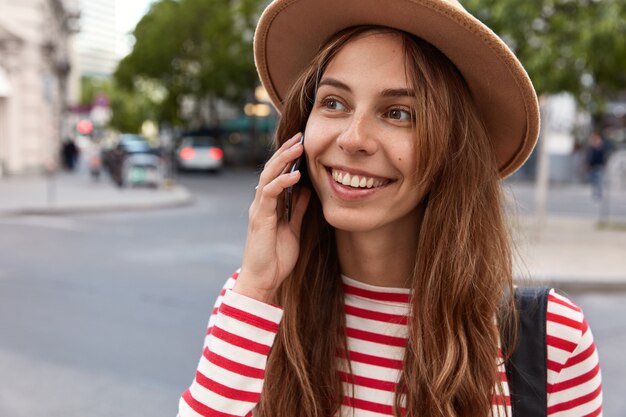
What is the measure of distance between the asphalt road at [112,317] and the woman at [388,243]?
5.90 feet

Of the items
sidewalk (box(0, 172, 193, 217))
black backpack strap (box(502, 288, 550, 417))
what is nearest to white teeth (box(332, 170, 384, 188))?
black backpack strap (box(502, 288, 550, 417))

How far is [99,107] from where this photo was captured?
29391mm

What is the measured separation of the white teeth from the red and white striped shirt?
0.30 meters

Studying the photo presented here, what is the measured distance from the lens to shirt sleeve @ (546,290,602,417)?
1.50 metres

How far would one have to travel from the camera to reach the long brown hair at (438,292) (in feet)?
4.93

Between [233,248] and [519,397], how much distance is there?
9.91m

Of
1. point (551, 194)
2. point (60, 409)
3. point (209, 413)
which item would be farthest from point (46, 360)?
point (551, 194)

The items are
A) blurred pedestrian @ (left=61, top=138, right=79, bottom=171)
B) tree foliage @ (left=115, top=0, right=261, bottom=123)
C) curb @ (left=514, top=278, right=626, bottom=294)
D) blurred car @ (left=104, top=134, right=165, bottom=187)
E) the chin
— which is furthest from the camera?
blurred pedestrian @ (left=61, top=138, right=79, bottom=171)

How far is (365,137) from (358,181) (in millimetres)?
100

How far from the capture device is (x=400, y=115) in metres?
1.52

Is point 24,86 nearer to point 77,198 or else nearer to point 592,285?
point 77,198

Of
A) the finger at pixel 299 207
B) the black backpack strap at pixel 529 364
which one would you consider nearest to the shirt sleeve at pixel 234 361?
the finger at pixel 299 207

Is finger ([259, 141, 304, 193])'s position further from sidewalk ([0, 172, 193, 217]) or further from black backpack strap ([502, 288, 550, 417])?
sidewalk ([0, 172, 193, 217])

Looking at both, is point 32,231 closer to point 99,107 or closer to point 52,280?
point 52,280
